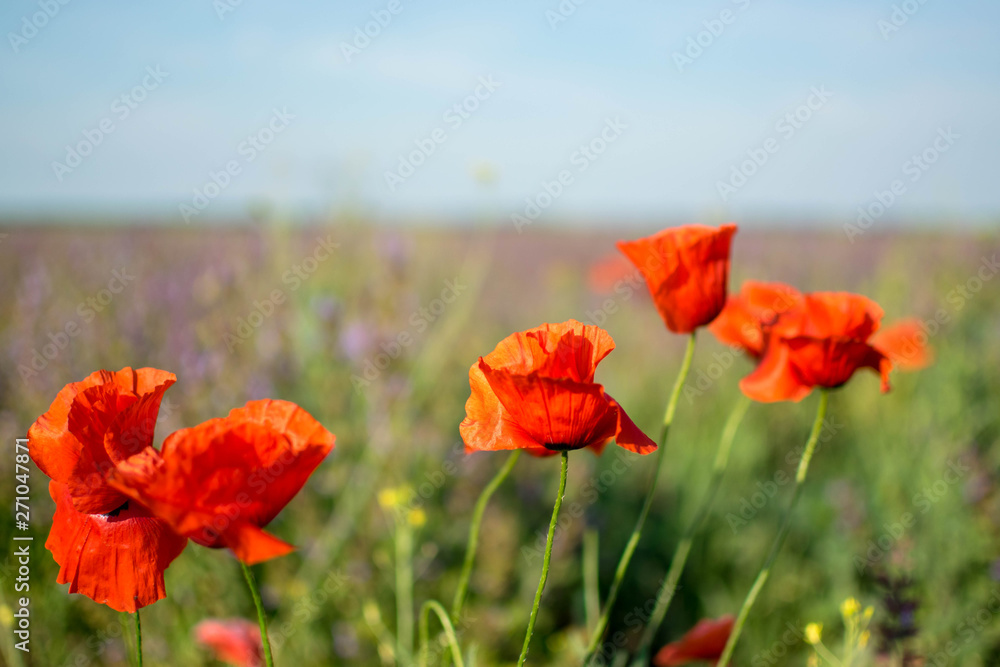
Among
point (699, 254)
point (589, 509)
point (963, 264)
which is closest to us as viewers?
point (699, 254)

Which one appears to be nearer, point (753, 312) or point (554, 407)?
point (554, 407)

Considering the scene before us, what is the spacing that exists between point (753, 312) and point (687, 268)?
0.81ft

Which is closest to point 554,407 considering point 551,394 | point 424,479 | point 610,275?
A: point 551,394

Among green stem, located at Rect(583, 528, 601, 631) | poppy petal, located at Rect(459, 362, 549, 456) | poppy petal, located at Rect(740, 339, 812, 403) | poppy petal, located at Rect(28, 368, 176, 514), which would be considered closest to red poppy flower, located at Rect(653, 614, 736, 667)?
green stem, located at Rect(583, 528, 601, 631)

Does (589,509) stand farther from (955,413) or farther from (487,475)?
(955,413)

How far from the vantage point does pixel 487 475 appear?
2430 millimetres

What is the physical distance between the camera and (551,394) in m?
0.71

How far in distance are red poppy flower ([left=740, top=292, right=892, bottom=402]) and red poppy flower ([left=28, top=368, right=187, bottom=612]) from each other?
774 millimetres

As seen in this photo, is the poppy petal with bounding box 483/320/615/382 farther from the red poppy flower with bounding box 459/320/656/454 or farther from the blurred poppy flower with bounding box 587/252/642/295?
the blurred poppy flower with bounding box 587/252/642/295

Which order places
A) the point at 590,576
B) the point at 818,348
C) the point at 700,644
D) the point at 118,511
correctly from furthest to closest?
the point at 590,576, the point at 700,644, the point at 818,348, the point at 118,511

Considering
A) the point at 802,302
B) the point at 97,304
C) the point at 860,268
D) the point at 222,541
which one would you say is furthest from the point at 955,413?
the point at 860,268

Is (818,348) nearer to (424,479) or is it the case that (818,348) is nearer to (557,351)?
(557,351)

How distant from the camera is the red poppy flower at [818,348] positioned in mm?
957

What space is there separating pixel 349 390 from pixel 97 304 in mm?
813
